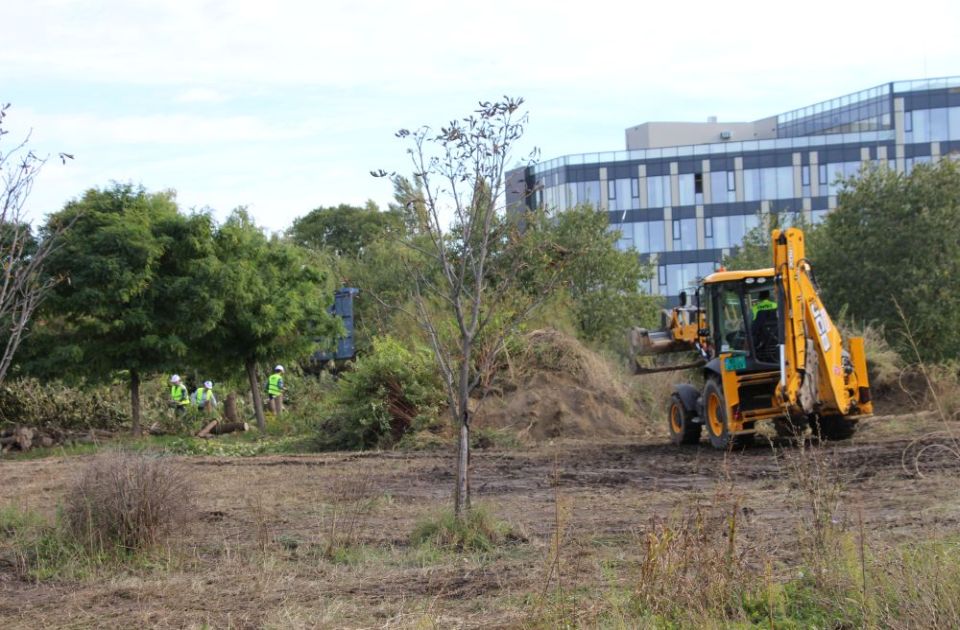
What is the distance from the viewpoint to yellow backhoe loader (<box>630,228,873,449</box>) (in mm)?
15398

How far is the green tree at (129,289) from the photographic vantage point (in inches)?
961

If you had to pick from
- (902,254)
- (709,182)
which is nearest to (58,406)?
(902,254)

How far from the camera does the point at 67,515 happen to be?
958cm

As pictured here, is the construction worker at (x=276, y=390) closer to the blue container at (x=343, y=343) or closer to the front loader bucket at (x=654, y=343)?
the blue container at (x=343, y=343)

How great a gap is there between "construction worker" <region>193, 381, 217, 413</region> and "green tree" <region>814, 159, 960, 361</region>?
18219mm

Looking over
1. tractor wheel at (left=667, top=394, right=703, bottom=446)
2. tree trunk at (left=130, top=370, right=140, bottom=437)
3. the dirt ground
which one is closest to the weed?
the dirt ground

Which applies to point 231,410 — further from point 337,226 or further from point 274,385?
point 337,226

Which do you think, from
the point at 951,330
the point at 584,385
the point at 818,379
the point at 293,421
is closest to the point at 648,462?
the point at 818,379

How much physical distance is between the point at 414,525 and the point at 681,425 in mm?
9425

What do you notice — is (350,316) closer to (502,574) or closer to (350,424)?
(350,424)

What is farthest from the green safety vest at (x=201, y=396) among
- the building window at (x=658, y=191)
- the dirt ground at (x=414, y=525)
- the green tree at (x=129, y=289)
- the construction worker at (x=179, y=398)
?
the building window at (x=658, y=191)

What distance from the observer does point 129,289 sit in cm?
2475

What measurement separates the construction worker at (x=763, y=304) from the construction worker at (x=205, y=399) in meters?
17.5

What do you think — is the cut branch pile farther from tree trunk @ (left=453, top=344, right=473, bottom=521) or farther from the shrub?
tree trunk @ (left=453, top=344, right=473, bottom=521)
